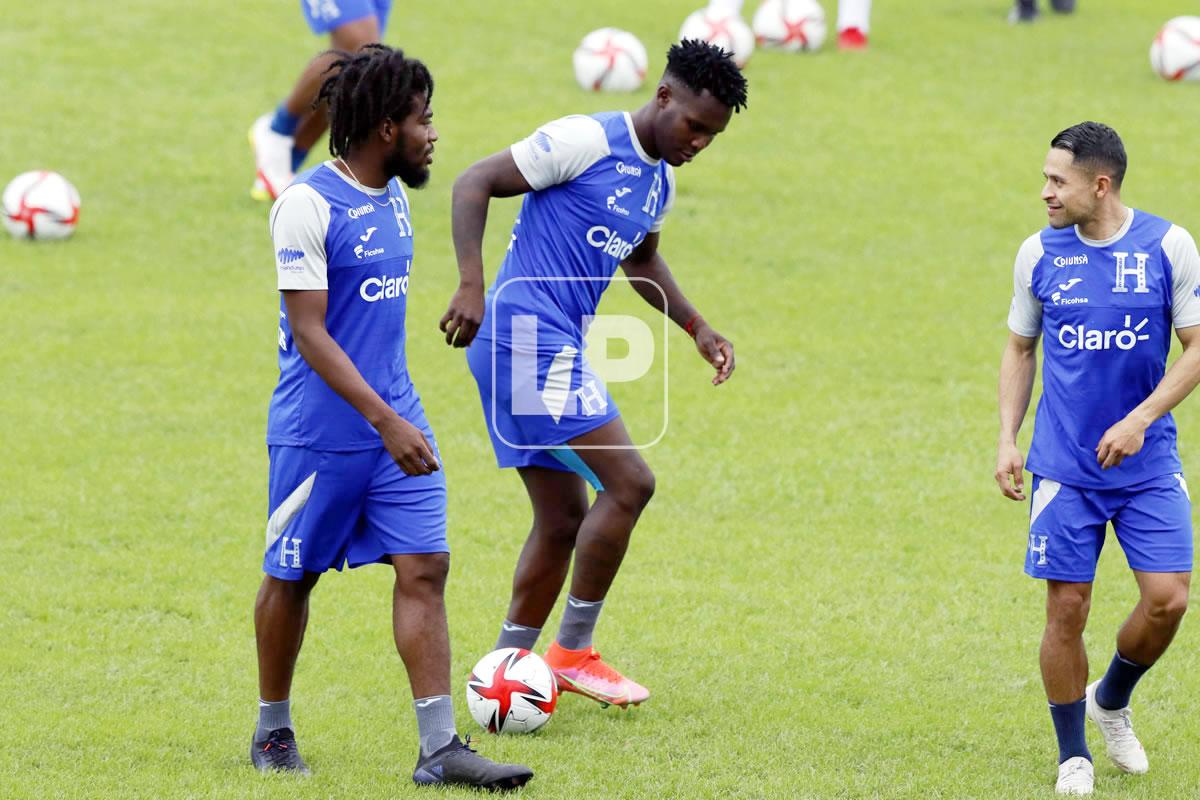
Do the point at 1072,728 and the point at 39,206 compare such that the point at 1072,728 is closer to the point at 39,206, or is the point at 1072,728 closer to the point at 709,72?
the point at 709,72

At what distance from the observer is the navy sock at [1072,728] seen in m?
5.83

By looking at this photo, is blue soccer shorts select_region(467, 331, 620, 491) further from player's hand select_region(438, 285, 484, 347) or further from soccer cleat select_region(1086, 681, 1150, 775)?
soccer cleat select_region(1086, 681, 1150, 775)

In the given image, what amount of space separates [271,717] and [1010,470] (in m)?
2.66

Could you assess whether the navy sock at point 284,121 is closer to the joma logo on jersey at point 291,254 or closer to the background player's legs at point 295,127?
the background player's legs at point 295,127

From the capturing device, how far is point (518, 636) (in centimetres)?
669

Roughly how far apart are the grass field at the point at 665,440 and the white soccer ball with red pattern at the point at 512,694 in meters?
0.10

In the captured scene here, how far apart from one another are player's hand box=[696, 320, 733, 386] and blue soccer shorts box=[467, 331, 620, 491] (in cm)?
60

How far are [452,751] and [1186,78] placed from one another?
48.4 feet

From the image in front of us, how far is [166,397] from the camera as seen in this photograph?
10.7m

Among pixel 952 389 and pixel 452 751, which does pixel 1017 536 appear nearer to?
pixel 952 389

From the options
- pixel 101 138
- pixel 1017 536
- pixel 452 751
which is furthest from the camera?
pixel 101 138

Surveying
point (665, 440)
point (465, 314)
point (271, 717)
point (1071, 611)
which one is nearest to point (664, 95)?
point (465, 314)

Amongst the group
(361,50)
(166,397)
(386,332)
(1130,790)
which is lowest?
(1130,790)

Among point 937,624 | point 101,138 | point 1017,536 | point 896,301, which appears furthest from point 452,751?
point 101,138
